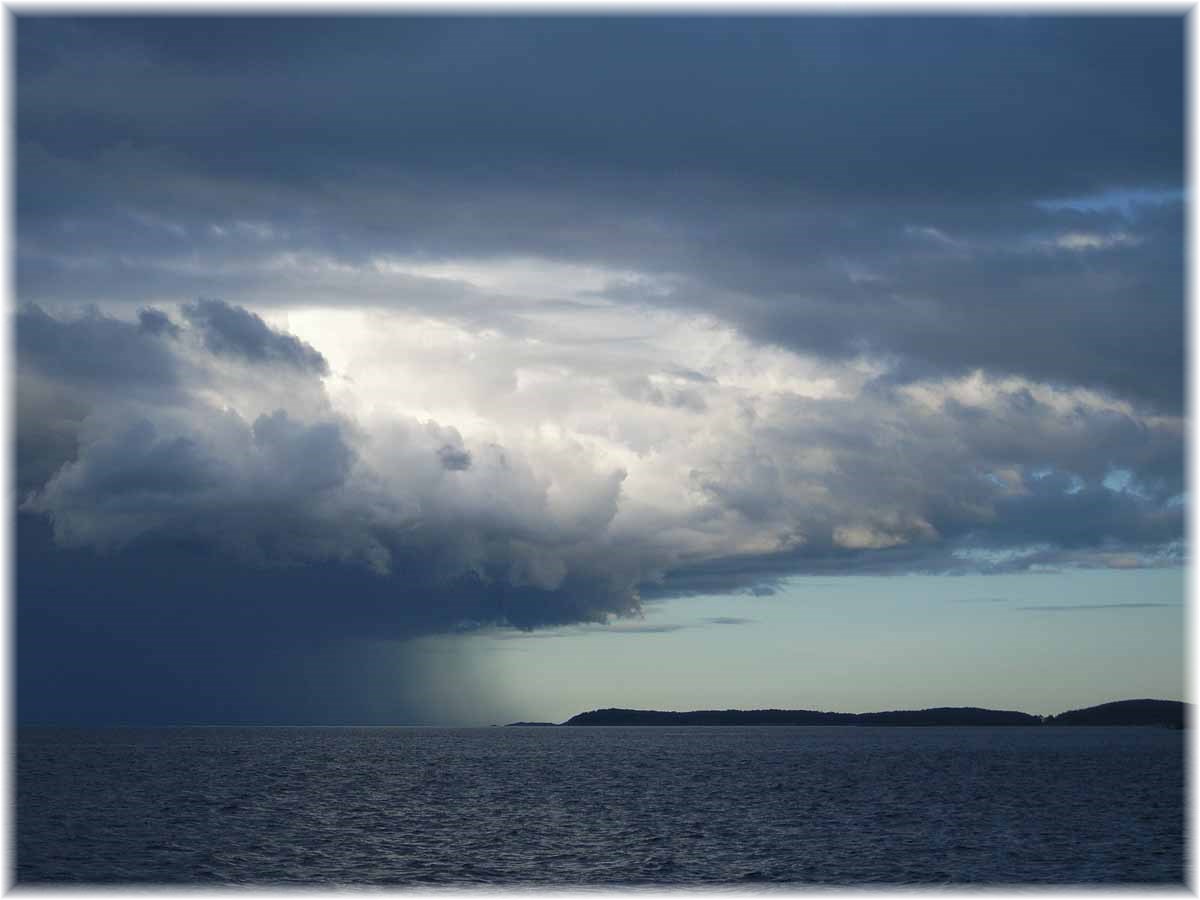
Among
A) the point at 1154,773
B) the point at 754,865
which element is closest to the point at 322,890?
the point at 754,865

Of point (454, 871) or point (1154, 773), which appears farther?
point (1154, 773)

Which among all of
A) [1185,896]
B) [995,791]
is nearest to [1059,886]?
[1185,896]

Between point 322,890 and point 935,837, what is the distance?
4192 centimetres

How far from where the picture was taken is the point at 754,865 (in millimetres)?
65375

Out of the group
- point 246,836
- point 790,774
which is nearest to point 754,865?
point 246,836

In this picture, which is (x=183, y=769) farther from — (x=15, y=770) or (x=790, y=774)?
(x=790, y=774)

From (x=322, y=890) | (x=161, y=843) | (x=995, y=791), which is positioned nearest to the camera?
(x=322, y=890)

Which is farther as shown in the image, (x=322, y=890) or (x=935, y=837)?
(x=935, y=837)

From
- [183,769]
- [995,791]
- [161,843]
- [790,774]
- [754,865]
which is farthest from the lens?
[183,769]

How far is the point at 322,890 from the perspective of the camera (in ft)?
187

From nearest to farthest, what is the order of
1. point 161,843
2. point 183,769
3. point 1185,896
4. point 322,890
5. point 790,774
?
1. point 322,890
2. point 1185,896
3. point 161,843
4. point 790,774
5. point 183,769

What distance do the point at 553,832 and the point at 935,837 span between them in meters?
25.1

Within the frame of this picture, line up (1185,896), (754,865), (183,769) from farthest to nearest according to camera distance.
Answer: (183,769) → (754,865) → (1185,896)

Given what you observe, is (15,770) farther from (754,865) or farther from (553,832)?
(754,865)
